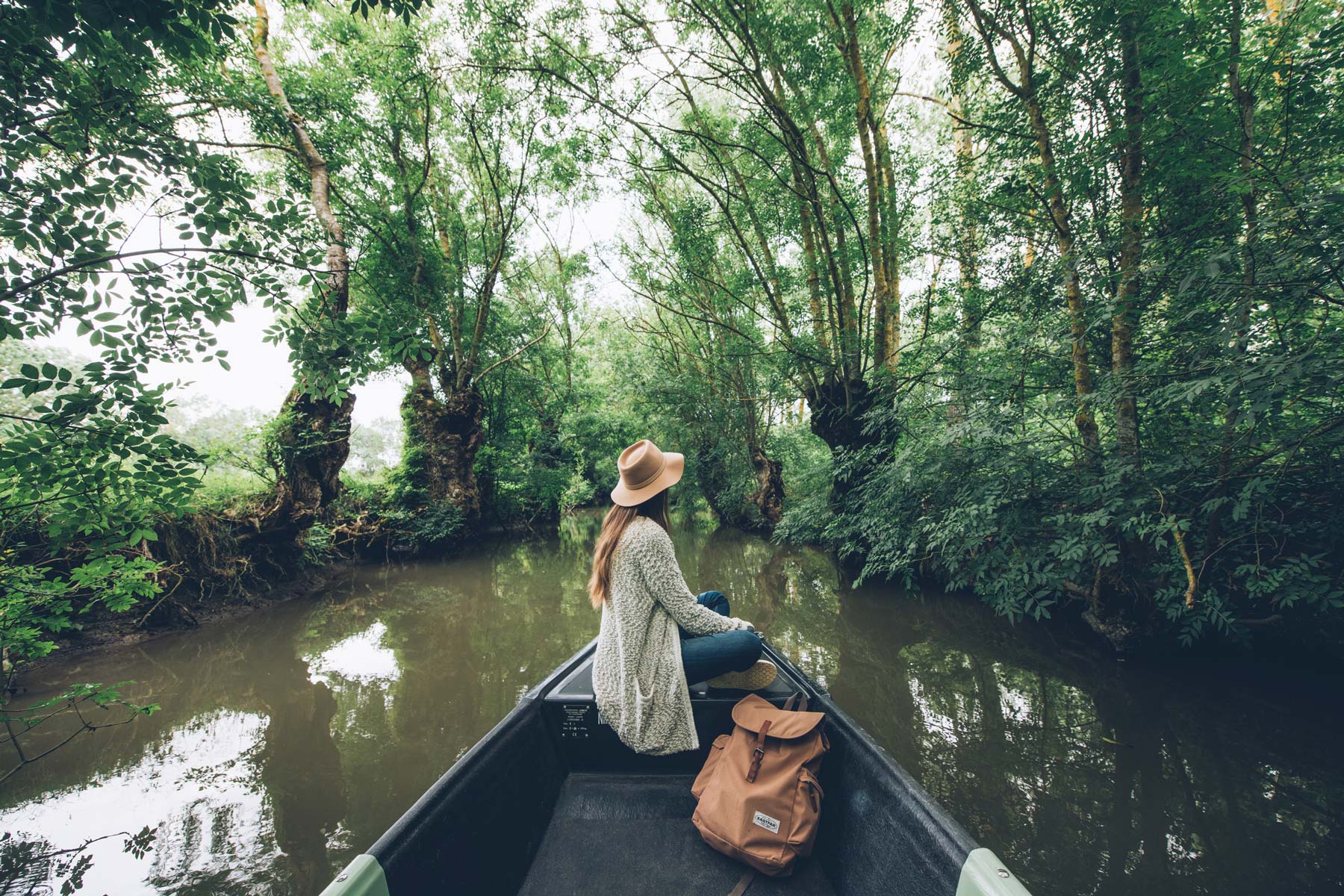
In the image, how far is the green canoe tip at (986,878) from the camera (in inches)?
39.3

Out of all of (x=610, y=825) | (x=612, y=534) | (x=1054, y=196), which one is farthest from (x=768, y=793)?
(x=1054, y=196)

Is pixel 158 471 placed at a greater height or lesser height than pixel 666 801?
greater

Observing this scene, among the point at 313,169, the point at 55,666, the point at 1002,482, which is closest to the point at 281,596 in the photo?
the point at 55,666

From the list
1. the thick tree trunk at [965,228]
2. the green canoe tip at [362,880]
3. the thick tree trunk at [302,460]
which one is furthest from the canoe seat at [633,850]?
the thick tree trunk at [302,460]

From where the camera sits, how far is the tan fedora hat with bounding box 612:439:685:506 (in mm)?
2088

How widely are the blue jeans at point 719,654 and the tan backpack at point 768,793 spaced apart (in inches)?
10.1

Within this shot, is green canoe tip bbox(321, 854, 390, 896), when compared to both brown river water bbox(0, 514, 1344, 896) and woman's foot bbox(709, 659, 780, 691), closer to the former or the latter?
woman's foot bbox(709, 659, 780, 691)

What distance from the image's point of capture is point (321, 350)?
2154 millimetres

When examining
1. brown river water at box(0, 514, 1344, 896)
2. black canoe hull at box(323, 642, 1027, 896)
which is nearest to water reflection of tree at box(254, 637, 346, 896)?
brown river water at box(0, 514, 1344, 896)

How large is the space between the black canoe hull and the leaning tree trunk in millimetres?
6886

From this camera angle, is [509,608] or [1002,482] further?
[509,608]

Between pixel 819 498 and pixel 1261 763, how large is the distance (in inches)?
195

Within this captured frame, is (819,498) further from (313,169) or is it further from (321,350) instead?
(313,169)

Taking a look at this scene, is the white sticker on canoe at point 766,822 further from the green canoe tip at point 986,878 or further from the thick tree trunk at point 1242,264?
the thick tree trunk at point 1242,264
